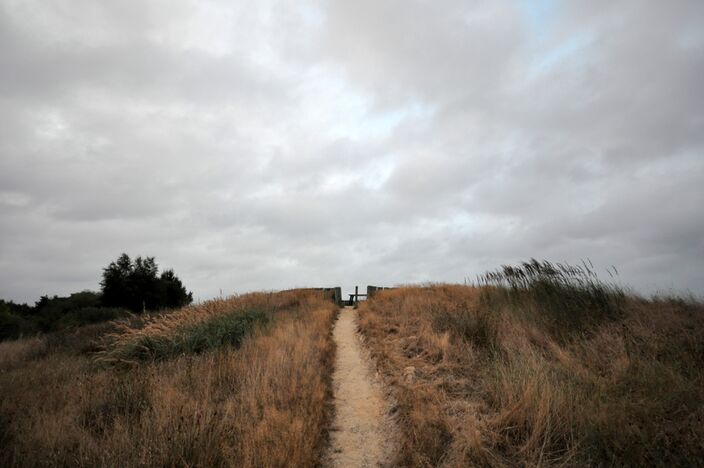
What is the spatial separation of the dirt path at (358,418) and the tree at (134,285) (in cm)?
2987

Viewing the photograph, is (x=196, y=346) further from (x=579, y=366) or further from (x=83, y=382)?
(x=579, y=366)

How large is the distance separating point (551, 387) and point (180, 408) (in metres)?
6.26

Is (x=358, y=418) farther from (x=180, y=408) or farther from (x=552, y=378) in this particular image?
(x=552, y=378)

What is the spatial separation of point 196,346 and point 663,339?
12166mm

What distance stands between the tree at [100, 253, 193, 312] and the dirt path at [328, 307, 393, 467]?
29869 mm

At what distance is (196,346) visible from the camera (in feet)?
36.5

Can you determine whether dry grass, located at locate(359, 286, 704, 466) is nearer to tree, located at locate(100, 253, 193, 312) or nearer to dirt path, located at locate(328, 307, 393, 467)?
dirt path, located at locate(328, 307, 393, 467)

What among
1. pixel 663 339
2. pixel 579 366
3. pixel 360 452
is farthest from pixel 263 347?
pixel 663 339

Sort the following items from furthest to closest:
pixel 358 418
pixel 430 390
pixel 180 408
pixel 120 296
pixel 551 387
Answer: pixel 120 296 → pixel 358 418 → pixel 430 390 → pixel 180 408 → pixel 551 387

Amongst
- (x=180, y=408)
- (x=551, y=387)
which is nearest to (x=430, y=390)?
→ (x=551, y=387)

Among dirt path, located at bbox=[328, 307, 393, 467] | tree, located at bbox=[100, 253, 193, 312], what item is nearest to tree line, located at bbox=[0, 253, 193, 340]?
tree, located at bbox=[100, 253, 193, 312]

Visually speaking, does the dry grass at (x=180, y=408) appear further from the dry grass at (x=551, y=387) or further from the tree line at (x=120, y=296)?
the tree line at (x=120, y=296)

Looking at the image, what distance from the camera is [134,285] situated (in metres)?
35.0

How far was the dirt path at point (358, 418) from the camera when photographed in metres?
5.78
